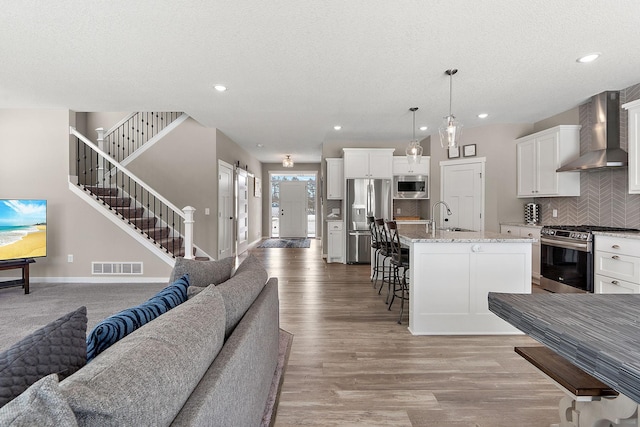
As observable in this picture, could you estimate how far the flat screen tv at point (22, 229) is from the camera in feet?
13.1

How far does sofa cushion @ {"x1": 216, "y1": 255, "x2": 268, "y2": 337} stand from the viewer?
4.73ft

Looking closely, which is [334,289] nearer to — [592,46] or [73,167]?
[592,46]

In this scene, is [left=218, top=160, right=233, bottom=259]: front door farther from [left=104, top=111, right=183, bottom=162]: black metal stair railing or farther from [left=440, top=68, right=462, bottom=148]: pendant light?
[left=440, top=68, right=462, bottom=148]: pendant light

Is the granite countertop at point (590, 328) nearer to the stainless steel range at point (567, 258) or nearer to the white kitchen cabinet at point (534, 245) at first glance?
the stainless steel range at point (567, 258)

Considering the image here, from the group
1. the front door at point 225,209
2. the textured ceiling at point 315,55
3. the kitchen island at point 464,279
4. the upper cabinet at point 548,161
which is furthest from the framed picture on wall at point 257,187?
the kitchen island at point 464,279

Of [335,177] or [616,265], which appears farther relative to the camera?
[335,177]

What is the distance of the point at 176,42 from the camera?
2758 millimetres

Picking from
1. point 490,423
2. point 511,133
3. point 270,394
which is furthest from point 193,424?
point 511,133

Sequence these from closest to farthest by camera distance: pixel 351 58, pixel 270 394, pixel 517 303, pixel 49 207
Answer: pixel 517 303 → pixel 270 394 → pixel 351 58 → pixel 49 207

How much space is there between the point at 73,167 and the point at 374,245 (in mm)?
4770

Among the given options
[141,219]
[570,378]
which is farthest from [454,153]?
[141,219]

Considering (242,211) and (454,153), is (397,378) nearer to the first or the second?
(454,153)

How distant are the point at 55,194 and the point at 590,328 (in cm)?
621

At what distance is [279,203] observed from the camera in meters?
11.0
